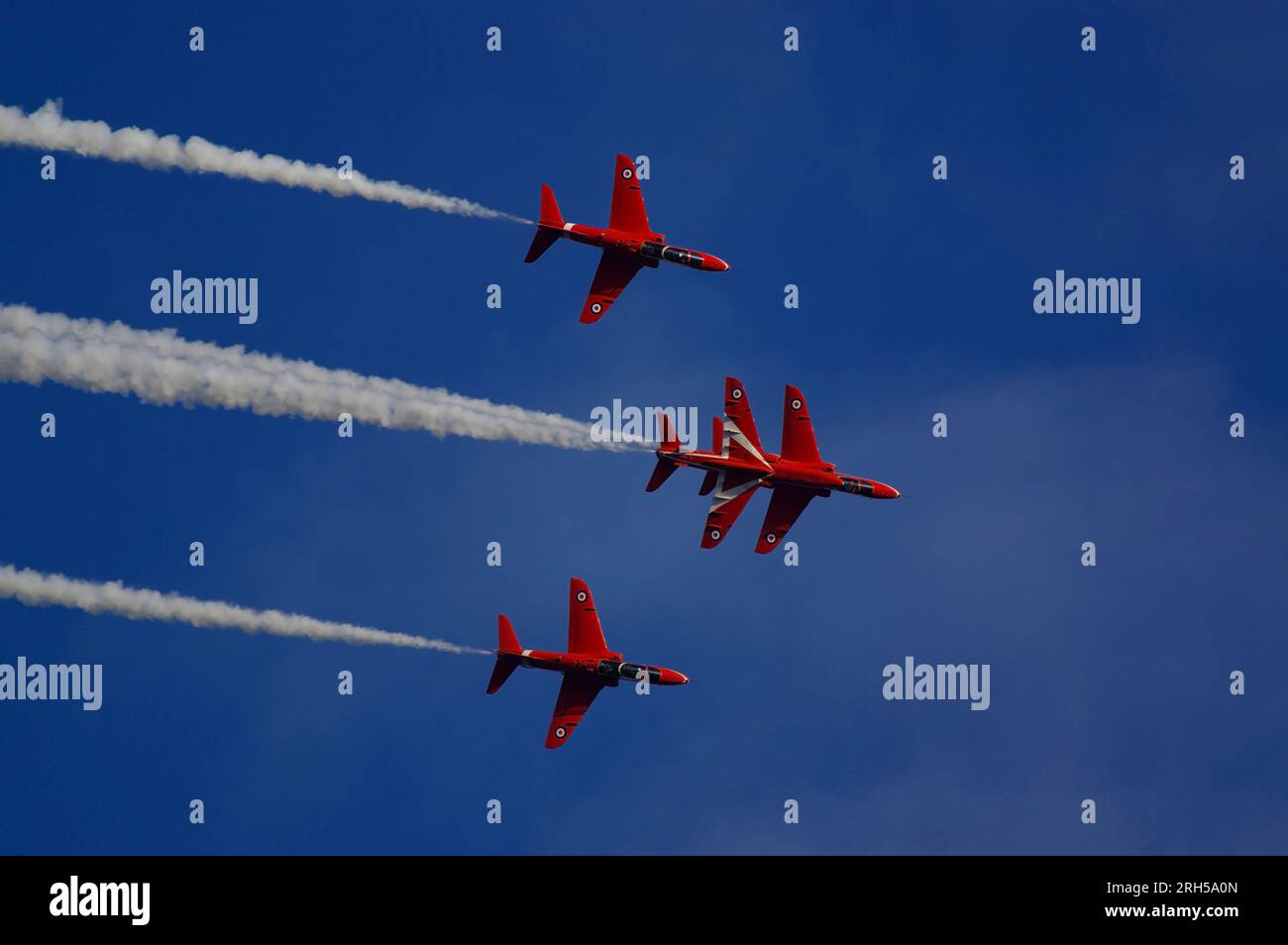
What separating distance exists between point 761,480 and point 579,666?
31.8 feet

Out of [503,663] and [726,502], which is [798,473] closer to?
[726,502]

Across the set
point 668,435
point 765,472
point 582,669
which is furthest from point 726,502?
point 582,669

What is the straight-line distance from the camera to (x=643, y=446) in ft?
243

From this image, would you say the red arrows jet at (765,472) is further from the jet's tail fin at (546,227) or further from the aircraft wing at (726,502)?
the jet's tail fin at (546,227)

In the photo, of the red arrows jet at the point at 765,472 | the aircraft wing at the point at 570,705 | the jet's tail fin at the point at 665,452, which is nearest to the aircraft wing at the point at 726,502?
the red arrows jet at the point at 765,472

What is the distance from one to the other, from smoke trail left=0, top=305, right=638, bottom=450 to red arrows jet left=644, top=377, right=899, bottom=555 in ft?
14.1

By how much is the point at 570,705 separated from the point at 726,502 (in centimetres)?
948

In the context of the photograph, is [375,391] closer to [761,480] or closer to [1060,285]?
[761,480]

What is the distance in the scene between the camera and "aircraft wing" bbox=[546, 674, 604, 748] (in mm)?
74250

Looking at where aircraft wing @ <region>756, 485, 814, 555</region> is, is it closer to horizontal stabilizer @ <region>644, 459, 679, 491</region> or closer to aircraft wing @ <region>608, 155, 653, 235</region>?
horizontal stabilizer @ <region>644, 459, 679, 491</region>

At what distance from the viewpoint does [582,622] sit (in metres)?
73.7

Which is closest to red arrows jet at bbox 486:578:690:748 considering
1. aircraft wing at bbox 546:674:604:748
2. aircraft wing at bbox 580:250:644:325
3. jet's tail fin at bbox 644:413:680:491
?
aircraft wing at bbox 546:674:604:748
